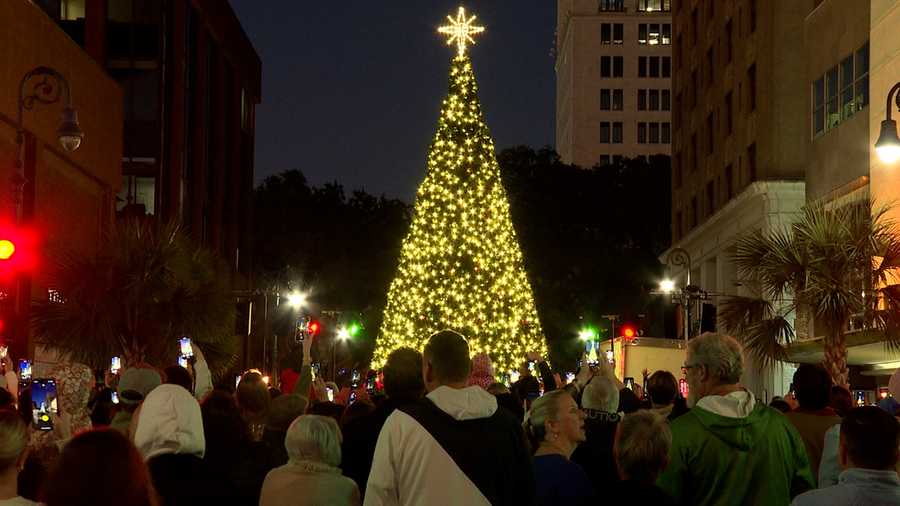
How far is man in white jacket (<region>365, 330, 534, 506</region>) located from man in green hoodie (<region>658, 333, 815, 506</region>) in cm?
88

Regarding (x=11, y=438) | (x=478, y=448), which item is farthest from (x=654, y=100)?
(x=11, y=438)

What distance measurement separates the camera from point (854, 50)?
37219mm

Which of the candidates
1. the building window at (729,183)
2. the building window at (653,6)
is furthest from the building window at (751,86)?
the building window at (653,6)

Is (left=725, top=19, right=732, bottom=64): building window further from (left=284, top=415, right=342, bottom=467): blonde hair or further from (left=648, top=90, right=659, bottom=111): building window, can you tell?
(left=648, top=90, right=659, bottom=111): building window

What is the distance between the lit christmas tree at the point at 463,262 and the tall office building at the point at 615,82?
89.7 metres

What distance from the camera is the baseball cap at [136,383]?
9766 mm

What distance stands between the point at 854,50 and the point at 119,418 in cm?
3050

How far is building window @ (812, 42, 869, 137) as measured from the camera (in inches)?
1441

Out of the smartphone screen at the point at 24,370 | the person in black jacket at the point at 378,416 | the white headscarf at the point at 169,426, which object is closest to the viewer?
the white headscarf at the point at 169,426

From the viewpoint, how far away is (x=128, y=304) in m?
31.4

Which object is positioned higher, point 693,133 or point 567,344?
point 693,133

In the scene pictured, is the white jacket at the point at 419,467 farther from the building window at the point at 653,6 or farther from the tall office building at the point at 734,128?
the building window at the point at 653,6

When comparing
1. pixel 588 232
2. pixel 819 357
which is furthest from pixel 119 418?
pixel 588 232

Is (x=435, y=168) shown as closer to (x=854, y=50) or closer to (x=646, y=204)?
(x=854, y=50)
